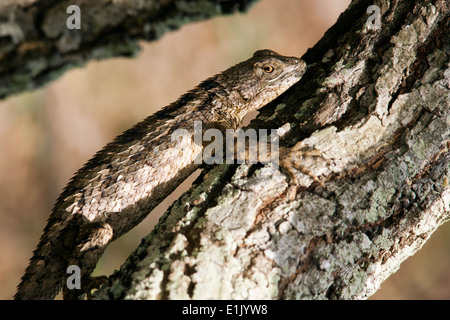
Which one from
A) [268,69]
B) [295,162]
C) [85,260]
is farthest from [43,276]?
[268,69]

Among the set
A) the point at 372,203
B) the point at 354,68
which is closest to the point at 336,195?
the point at 372,203

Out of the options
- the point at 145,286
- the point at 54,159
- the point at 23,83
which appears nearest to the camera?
the point at 23,83

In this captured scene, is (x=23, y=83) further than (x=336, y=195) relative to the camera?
No

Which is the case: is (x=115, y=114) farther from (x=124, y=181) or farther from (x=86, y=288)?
(x=86, y=288)

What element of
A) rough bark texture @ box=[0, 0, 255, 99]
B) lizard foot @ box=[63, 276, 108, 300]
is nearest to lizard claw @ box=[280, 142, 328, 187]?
rough bark texture @ box=[0, 0, 255, 99]

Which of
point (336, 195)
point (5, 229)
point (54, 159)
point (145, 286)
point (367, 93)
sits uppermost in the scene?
point (54, 159)

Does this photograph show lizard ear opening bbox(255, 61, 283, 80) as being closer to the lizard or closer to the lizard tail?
the lizard

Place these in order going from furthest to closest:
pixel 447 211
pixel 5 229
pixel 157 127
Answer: pixel 5 229
pixel 157 127
pixel 447 211

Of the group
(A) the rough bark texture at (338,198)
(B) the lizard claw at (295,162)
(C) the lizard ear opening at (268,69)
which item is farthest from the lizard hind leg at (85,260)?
(C) the lizard ear opening at (268,69)

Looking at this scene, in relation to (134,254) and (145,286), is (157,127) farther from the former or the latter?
(145,286)
